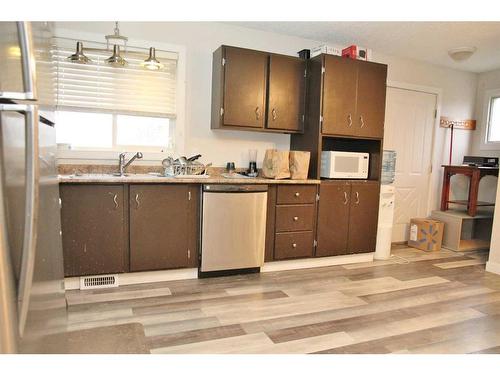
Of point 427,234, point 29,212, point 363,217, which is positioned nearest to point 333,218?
point 363,217

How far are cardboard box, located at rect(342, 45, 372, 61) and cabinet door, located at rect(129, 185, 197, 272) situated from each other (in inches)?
87.6

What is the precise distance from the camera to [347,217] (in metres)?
3.72

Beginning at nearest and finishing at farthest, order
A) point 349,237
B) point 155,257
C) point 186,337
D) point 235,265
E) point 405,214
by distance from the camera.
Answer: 1. point 186,337
2. point 155,257
3. point 235,265
4. point 349,237
5. point 405,214

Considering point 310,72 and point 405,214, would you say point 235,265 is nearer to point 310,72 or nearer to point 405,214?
point 310,72

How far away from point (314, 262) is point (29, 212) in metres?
3.09

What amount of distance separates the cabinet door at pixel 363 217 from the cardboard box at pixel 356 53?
53.0 inches

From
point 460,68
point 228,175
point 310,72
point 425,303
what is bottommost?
point 425,303

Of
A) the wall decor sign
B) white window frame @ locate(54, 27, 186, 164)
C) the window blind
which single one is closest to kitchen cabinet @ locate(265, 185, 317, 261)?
white window frame @ locate(54, 27, 186, 164)

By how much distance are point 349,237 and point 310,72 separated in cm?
181

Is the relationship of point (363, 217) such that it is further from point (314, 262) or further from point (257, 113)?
point (257, 113)

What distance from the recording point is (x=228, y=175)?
3529mm

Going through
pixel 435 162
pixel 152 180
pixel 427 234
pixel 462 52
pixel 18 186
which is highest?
pixel 462 52

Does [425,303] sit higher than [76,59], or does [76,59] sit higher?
[76,59]

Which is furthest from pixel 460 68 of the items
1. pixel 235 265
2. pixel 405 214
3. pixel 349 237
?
pixel 235 265
